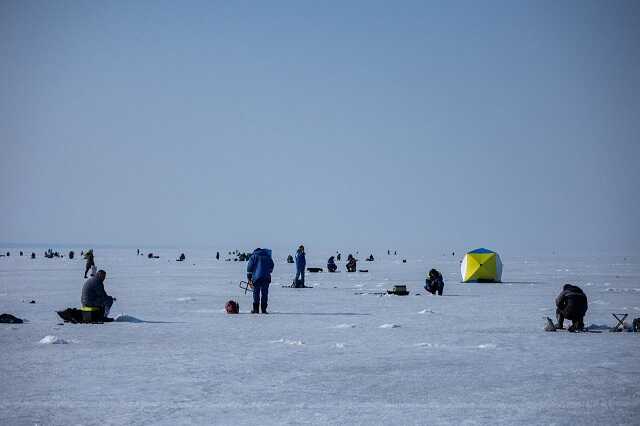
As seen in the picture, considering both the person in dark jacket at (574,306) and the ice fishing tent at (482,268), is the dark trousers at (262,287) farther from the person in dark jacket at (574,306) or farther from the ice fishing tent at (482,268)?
the ice fishing tent at (482,268)

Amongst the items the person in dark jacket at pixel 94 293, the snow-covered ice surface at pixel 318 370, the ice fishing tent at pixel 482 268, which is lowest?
the snow-covered ice surface at pixel 318 370

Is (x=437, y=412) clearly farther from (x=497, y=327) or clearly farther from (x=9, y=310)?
(x=9, y=310)

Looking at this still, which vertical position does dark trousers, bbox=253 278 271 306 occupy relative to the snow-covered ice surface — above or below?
above

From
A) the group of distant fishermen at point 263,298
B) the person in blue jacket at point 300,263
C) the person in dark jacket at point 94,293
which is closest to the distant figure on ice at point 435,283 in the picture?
the person in blue jacket at point 300,263

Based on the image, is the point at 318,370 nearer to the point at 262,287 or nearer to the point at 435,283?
the point at 262,287

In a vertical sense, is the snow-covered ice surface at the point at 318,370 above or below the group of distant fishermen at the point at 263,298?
below

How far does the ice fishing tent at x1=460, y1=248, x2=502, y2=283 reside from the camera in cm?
4022

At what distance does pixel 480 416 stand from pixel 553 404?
1.14 meters

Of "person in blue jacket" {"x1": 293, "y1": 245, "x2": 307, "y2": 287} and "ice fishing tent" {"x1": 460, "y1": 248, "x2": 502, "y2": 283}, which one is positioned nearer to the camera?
"person in blue jacket" {"x1": 293, "y1": 245, "x2": 307, "y2": 287}

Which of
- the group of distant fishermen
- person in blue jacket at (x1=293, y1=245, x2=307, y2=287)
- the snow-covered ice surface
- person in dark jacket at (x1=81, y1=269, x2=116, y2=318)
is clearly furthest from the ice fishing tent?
person in dark jacket at (x1=81, y1=269, x2=116, y2=318)

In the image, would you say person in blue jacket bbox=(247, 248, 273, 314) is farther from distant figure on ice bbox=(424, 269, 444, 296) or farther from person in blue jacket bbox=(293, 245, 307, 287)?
person in blue jacket bbox=(293, 245, 307, 287)

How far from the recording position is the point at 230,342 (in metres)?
14.5

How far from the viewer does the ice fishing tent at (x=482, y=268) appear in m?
40.2

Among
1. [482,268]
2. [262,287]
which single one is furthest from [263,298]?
[482,268]
